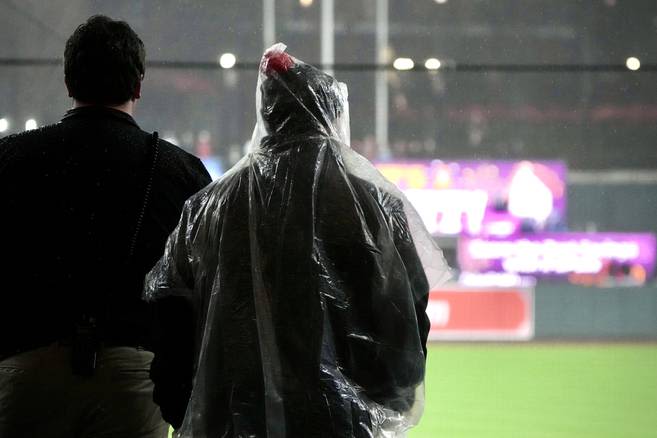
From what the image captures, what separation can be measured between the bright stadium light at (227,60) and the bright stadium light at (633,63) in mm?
2378

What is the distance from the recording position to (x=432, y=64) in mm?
6164

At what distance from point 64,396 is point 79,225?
33 centimetres

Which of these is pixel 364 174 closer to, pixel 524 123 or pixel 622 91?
pixel 622 91

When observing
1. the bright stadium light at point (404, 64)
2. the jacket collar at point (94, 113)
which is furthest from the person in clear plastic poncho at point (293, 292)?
the bright stadium light at point (404, 64)

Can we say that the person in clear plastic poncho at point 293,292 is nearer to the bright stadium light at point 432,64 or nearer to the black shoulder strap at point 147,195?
the black shoulder strap at point 147,195

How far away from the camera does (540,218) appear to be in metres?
7.38

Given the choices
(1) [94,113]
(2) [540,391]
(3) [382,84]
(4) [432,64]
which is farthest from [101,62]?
(3) [382,84]

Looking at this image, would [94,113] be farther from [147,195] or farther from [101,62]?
[147,195]

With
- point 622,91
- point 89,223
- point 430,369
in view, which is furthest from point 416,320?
point 622,91

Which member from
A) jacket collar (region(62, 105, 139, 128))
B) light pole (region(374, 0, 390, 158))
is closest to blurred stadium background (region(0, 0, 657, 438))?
light pole (region(374, 0, 390, 158))

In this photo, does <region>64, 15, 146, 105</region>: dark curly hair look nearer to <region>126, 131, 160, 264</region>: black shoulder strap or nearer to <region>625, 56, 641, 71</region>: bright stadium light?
<region>126, 131, 160, 264</region>: black shoulder strap

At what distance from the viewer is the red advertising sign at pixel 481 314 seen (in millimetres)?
6793

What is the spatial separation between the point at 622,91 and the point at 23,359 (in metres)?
5.74

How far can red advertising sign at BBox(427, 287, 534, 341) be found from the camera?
6793 mm
